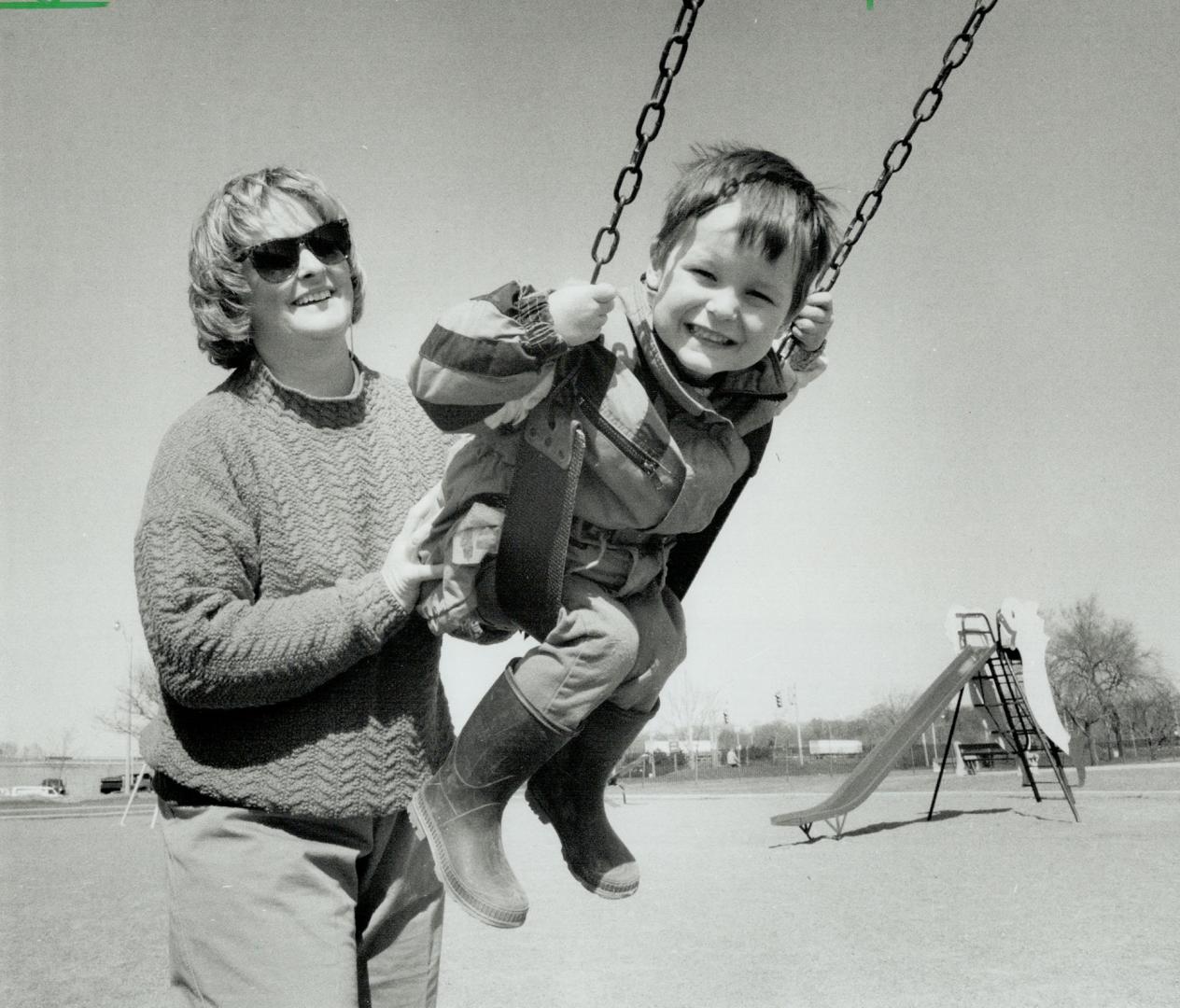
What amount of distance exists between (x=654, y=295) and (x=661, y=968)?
573 centimetres

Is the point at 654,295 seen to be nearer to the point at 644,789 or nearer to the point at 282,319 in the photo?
the point at 282,319

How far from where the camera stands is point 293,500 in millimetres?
2014

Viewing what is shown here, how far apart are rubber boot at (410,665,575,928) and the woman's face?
771 millimetres

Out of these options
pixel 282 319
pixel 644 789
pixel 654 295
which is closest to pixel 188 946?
pixel 282 319

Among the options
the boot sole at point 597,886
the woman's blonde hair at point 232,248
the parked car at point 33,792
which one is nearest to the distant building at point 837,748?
the parked car at point 33,792

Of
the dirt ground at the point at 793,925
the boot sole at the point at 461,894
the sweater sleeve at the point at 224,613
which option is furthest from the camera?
the dirt ground at the point at 793,925

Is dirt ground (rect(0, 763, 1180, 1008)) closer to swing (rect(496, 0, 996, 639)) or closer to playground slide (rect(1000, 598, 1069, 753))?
playground slide (rect(1000, 598, 1069, 753))

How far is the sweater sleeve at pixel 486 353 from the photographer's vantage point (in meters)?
1.53

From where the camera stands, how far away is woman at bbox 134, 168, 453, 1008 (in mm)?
1818

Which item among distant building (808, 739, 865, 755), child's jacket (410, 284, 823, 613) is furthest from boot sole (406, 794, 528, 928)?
distant building (808, 739, 865, 755)

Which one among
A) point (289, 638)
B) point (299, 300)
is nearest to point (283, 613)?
point (289, 638)

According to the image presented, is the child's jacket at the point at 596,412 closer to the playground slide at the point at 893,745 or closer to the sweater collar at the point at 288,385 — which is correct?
the sweater collar at the point at 288,385

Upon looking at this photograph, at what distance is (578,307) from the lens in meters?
1.54

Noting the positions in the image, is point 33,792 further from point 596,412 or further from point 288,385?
point 596,412
